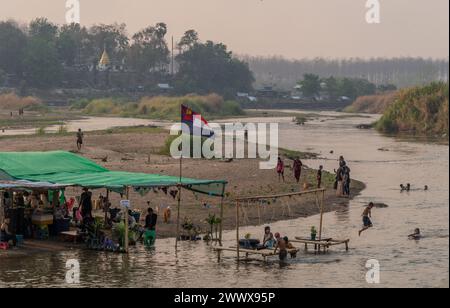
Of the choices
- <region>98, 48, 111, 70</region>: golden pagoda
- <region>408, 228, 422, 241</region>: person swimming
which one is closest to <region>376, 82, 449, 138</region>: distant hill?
<region>408, 228, 422, 241</region>: person swimming

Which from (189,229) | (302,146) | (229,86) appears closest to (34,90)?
(229,86)

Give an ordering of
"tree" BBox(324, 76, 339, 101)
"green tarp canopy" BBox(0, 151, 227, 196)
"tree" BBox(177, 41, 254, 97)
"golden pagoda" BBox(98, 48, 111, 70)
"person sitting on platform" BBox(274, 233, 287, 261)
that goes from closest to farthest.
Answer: "person sitting on platform" BBox(274, 233, 287, 261)
"green tarp canopy" BBox(0, 151, 227, 196)
"golden pagoda" BBox(98, 48, 111, 70)
"tree" BBox(177, 41, 254, 97)
"tree" BBox(324, 76, 339, 101)

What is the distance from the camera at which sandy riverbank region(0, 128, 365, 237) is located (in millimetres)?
30266

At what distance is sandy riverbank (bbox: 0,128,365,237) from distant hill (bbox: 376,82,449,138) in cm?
2946

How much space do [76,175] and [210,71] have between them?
127460 mm

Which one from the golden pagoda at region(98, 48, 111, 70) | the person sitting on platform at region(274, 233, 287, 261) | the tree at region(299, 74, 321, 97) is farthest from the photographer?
the tree at region(299, 74, 321, 97)

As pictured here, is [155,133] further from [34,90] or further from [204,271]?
[34,90]

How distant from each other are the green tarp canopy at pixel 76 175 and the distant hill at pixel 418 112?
2258 inches

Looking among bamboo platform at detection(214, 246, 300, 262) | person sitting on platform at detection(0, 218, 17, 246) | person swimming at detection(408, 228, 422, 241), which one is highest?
person sitting on platform at detection(0, 218, 17, 246)

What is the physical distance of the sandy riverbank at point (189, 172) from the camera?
99.3 ft

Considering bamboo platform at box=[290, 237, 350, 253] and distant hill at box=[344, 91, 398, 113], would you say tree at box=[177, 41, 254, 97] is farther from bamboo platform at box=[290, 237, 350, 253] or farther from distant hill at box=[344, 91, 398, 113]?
bamboo platform at box=[290, 237, 350, 253]

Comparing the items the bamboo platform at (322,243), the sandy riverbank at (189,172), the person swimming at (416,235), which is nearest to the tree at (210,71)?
the sandy riverbank at (189,172)

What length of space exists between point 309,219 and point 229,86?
413 feet

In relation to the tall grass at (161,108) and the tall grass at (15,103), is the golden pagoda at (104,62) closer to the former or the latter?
the tall grass at (161,108)
